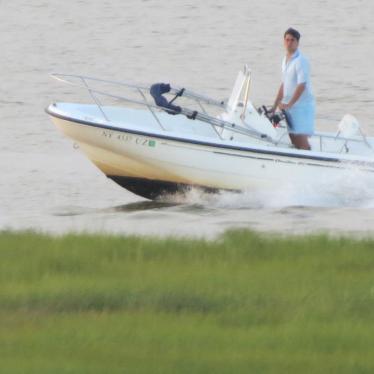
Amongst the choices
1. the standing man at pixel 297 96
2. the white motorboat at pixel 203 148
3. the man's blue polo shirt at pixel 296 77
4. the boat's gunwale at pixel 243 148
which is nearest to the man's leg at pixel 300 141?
the standing man at pixel 297 96

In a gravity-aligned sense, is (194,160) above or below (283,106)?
below

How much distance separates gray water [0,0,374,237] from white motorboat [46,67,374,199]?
249mm

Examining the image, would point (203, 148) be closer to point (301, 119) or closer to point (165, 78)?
point (301, 119)

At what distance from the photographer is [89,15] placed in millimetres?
34688

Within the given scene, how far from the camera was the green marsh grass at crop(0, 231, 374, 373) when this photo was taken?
7.46 m

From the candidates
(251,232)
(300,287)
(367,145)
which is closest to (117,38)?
(367,145)

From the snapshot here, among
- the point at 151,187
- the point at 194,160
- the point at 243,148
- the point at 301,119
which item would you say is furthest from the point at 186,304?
the point at 151,187

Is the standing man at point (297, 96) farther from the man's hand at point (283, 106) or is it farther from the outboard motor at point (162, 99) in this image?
the outboard motor at point (162, 99)

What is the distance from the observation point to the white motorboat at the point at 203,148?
1547 centimetres

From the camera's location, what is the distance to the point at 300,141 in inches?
617

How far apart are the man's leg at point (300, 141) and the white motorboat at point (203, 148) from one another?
0.11 meters

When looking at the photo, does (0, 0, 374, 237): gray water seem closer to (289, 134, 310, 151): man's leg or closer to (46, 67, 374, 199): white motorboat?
(46, 67, 374, 199): white motorboat

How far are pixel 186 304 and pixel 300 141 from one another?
7085 millimetres

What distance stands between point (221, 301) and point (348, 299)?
2.56ft
